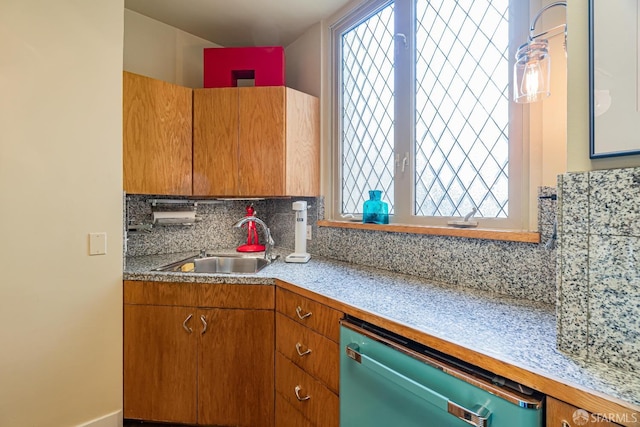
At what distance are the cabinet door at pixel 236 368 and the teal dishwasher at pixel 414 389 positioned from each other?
21.6 inches

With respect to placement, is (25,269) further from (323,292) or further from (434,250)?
(434,250)

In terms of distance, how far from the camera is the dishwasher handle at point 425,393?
2.18 feet

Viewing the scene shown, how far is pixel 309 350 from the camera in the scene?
1240mm

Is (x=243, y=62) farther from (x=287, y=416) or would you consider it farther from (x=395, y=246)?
(x=287, y=416)

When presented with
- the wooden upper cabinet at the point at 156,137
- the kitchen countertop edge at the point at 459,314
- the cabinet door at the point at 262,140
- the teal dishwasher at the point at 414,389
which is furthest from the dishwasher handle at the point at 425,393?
the wooden upper cabinet at the point at 156,137

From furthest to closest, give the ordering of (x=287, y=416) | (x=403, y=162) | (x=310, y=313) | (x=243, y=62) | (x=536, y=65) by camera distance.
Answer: (x=243, y=62)
(x=403, y=162)
(x=287, y=416)
(x=310, y=313)
(x=536, y=65)

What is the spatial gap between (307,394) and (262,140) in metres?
1.42

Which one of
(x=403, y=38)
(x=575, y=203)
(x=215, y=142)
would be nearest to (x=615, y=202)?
(x=575, y=203)

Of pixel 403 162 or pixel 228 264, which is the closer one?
pixel 403 162

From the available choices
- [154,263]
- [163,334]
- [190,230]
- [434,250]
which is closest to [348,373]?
[434,250]

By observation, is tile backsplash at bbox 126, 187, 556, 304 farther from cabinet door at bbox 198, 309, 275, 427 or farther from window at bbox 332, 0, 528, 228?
cabinet door at bbox 198, 309, 275, 427

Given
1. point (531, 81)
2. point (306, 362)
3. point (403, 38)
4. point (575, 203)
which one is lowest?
Answer: point (306, 362)

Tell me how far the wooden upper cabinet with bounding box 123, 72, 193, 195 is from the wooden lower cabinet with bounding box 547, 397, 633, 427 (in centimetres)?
192

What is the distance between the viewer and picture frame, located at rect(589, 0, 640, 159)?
2.03 ft
